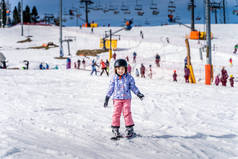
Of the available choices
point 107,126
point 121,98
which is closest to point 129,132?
point 121,98

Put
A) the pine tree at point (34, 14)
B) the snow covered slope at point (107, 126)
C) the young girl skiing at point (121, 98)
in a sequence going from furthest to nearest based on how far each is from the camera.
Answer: the pine tree at point (34, 14) < the young girl skiing at point (121, 98) < the snow covered slope at point (107, 126)

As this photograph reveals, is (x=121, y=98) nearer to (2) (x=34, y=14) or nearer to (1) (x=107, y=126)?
(1) (x=107, y=126)

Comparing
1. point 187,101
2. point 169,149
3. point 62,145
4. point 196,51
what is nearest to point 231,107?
point 187,101

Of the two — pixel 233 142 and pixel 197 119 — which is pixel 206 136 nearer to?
pixel 233 142

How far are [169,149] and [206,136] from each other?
49.4 inches

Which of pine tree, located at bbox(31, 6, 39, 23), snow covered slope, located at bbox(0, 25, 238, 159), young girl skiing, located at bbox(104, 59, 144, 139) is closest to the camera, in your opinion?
snow covered slope, located at bbox(0, 25, 238, 159)

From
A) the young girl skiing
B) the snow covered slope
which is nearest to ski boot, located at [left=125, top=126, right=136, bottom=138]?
the young girl skiing

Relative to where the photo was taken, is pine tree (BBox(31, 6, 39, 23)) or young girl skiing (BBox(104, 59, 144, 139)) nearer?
young girl skiing (BBox(104, 59, 144, 139))

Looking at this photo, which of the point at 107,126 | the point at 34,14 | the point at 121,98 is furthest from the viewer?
the point at 34,14

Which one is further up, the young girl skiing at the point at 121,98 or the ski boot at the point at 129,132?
the young girl skiing at the point at 121,98

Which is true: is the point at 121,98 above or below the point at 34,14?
below

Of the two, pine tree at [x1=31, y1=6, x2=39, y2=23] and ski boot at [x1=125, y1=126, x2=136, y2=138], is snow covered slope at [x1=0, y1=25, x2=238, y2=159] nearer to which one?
ski boot at [x1=125, y1=126, x2=136, y2=138]

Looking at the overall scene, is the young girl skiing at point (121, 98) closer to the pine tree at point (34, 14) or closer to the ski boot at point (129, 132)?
the ski boot at point (129, 132)

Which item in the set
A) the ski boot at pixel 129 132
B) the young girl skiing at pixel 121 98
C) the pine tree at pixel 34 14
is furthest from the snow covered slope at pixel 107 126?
the pine tree at pixel 34 14
